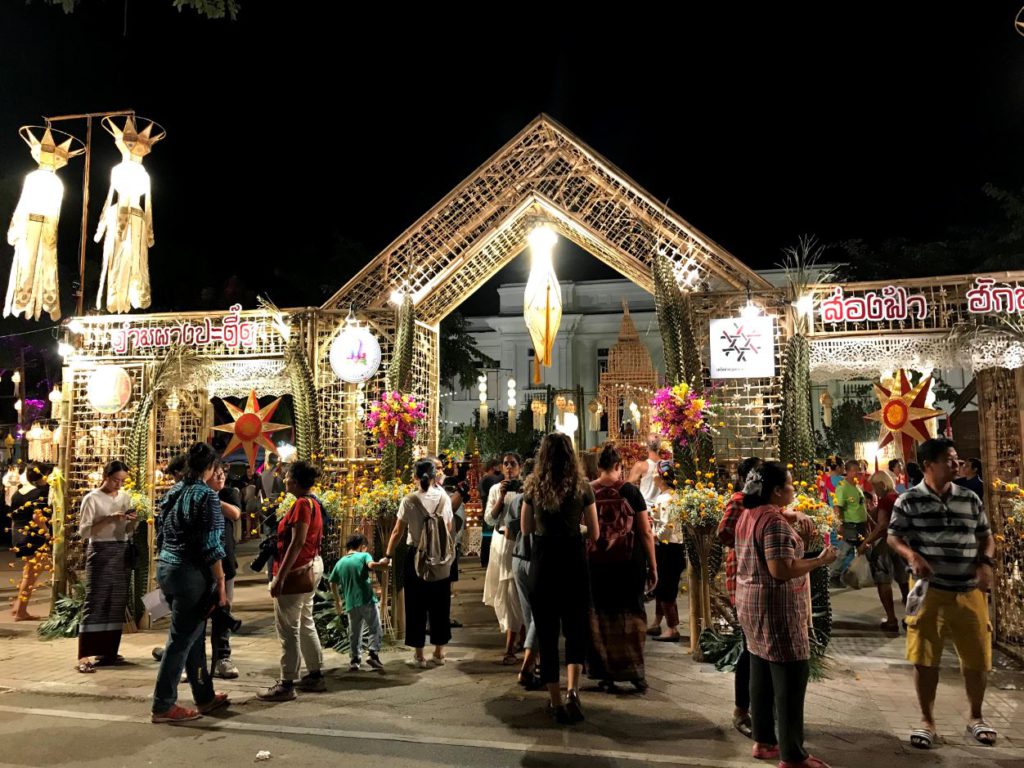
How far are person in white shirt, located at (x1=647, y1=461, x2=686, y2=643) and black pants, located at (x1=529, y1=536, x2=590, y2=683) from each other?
247cm

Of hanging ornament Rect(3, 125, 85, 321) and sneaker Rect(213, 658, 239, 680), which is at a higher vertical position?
hanging ornament Rect(3, 125, 85, 321)

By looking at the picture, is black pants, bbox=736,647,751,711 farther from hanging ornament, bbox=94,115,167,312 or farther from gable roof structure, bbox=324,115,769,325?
hanging ornament, bbox=94,115,167,312

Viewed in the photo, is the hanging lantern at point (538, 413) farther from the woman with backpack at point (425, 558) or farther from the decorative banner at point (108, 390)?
the woman with backpack at point (425, 558)

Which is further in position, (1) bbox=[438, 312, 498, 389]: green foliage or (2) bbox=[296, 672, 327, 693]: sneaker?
(1) bbox=[438, 312, 498, 389]: green foliage

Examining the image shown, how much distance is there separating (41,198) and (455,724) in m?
6.70

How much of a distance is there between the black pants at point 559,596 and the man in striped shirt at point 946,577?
2015 mm

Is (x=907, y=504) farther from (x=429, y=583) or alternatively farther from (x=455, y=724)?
(x=429, y=583)

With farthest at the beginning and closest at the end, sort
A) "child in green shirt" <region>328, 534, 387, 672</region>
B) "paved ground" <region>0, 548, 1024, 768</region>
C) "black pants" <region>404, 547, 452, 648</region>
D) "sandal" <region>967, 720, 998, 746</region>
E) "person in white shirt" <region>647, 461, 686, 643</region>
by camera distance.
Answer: "person in white shirt" <region>647, 461, 686, 643</region> < "black pants" <region>404, 547, 452, 648</region> < "child in green shirt" <region>328, 534, 387, 672</region> < "sandal" <region>967, 720, 998, 746</region> < "paved ground" <region>0, 548, 1024, 768</region>

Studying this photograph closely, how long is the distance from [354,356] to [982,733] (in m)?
6.49

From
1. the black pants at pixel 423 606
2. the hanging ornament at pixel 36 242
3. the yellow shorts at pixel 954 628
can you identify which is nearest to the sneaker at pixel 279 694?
the black pants at pixel 423 606

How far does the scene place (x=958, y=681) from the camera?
19.2 feet

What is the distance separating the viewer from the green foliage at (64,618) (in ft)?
25.6

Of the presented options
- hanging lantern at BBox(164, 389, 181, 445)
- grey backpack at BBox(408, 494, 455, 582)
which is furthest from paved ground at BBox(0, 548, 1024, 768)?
hanging lantern at BBox(164, 389, 181, 445)

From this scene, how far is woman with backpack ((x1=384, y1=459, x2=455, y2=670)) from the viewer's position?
6.35 m
